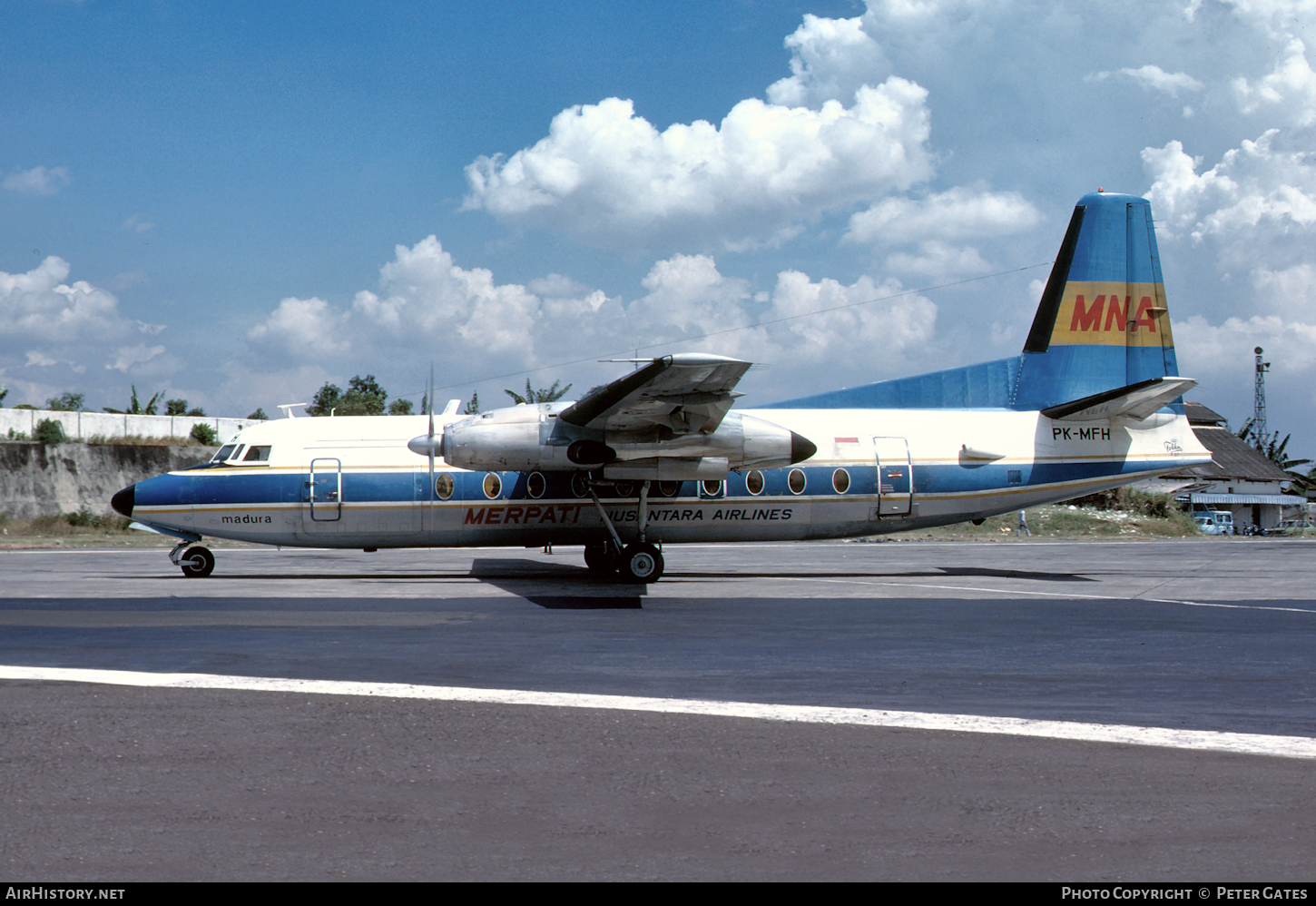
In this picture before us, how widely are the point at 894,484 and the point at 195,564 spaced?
1389cm

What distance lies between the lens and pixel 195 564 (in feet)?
65.5

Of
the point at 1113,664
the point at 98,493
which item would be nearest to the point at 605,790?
the point at 1113,664

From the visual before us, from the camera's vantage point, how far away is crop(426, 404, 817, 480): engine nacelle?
713 inches

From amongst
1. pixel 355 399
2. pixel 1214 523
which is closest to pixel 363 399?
pixel 355 399

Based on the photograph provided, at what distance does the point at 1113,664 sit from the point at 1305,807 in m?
4.50

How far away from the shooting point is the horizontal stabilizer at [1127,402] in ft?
63.2

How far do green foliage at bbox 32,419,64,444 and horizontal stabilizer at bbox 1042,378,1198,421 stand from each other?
48.3m

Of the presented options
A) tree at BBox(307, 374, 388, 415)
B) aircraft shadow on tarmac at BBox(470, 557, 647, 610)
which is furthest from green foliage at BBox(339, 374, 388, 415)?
aircraft shadow on tarmac at BBox(470, 557, 647, 610)

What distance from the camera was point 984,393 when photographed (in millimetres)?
22125

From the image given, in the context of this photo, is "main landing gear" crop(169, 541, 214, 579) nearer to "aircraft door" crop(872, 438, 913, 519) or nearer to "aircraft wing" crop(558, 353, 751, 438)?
"aircraft wing" crop(558, 353, 751, 438)

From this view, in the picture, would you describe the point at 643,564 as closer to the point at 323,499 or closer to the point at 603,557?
the point at 603,557

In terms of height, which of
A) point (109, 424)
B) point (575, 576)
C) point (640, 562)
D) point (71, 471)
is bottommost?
point (575, 576)

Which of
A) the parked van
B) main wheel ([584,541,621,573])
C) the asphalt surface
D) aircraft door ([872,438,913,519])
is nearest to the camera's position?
the asphalt surface
